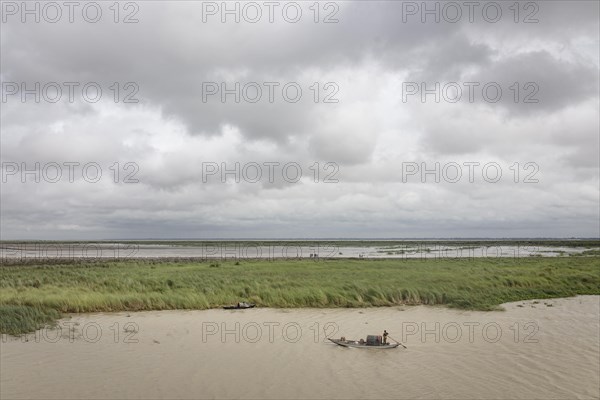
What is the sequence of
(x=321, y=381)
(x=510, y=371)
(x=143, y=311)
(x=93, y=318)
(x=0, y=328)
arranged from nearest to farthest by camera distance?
(x=321, y=381) < (x=510, y=371) < (x=0, y=328) < (x=93, y=318) < (x=143, y=311)

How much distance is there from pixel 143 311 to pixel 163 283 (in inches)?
265

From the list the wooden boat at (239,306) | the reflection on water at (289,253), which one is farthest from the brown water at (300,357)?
the reflection on water at (289,253)

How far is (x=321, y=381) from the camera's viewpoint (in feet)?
48.6

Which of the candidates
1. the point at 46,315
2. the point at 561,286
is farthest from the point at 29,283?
the point at 561,286

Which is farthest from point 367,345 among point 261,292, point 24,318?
point 24,318

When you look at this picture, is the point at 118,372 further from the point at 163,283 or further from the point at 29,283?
the point at 29,283

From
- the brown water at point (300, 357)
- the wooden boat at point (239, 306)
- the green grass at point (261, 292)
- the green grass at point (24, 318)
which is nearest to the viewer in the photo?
the brown water at point (300, 357)

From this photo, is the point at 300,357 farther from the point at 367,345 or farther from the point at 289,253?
the point at 289,253

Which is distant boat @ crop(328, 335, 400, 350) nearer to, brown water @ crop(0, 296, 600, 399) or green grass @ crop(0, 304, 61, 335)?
brown water @ crop(0, 296, 600, 399)

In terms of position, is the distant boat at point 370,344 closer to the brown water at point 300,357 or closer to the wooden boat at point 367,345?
the wooden boat at point 367,345

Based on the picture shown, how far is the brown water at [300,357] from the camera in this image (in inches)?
555

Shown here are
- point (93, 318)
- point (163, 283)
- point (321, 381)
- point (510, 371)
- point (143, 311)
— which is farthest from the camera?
point (163, 283)

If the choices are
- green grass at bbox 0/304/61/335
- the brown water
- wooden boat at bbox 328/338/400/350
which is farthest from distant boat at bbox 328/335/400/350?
green grass at bbox 0/304/61/335

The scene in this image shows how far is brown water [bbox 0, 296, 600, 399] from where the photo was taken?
46.2 feet
